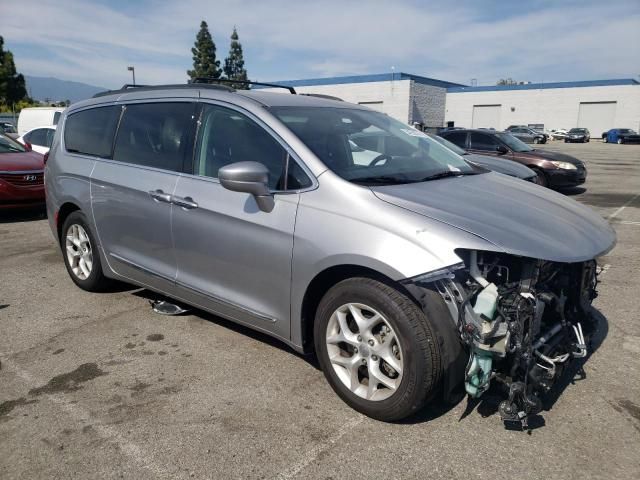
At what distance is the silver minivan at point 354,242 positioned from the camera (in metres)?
2.59

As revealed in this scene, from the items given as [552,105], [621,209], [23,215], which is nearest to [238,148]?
[23,215]

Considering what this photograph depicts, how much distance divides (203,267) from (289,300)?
80 cm

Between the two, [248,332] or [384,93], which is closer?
[248,332]

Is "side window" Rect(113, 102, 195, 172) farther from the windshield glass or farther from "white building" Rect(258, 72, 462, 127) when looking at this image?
"white building" Rect(258, 72, 462, 127)

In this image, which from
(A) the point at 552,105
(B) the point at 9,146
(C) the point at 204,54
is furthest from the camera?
(C) the point at 204,54

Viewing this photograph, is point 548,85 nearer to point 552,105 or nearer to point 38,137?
point 552,105

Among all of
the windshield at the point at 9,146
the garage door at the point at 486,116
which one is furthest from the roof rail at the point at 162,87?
the garage door at the point at 486,116

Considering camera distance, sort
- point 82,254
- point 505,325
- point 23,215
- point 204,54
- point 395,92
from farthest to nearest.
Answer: point 204,54 → point 395,92 → point 23,215 → point 82,254 → point 505,325

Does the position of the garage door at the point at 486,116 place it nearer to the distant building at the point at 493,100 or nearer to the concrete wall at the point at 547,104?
the distant building at the point at 493,100

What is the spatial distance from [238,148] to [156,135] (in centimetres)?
94

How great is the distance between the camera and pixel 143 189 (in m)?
3.93

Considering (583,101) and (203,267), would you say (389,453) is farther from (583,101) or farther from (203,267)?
(583,101)

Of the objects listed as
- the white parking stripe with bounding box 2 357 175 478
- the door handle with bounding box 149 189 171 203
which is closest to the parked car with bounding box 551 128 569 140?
the door handle with bounding box 149 189 171 203

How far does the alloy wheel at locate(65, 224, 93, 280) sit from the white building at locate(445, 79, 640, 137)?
50144 millimetres
